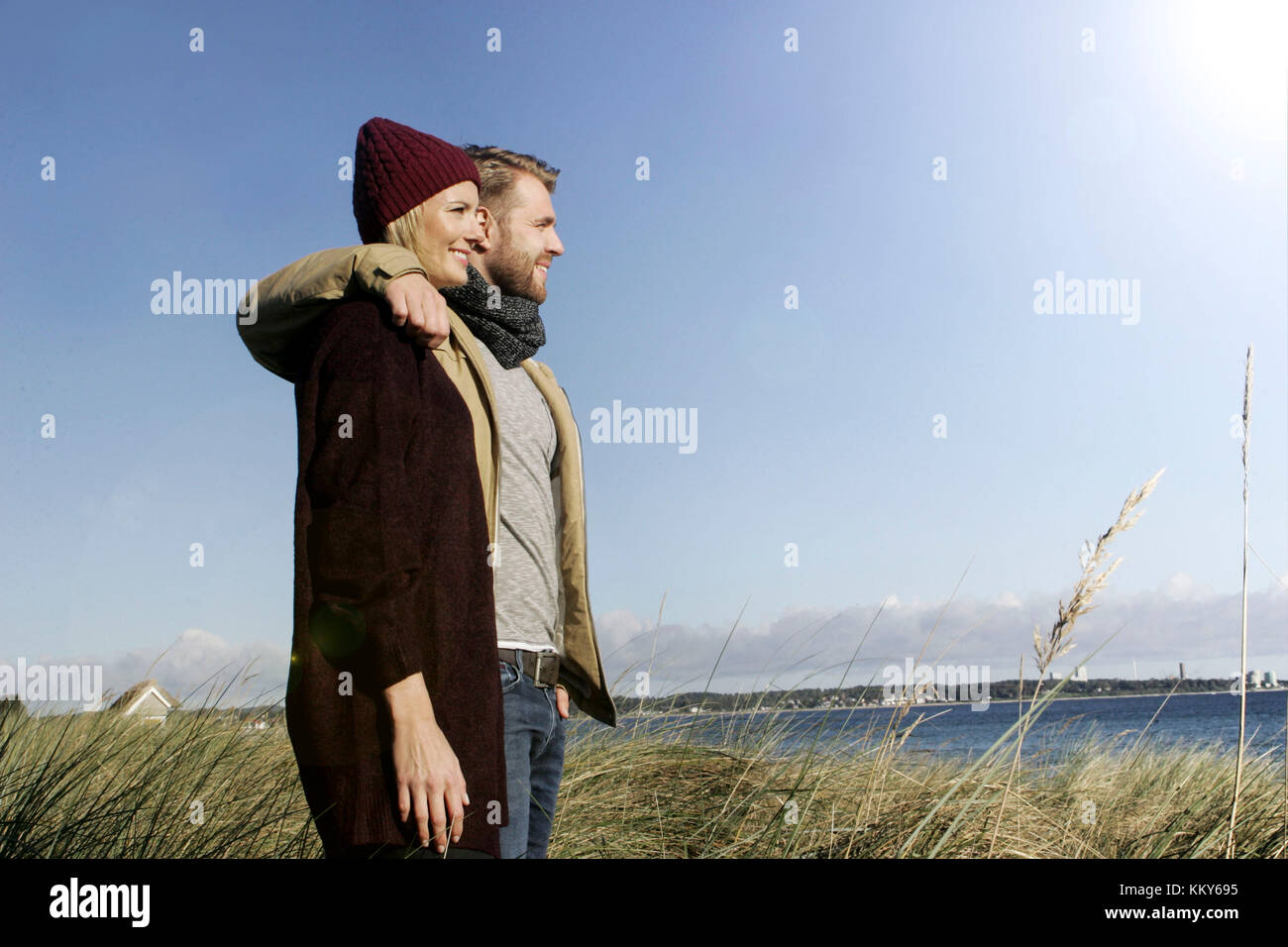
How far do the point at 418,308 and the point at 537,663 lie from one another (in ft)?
2.49

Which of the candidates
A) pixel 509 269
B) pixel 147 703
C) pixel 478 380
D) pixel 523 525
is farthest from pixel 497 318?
pixel 147 703

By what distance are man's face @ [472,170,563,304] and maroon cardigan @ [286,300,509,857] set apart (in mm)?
569

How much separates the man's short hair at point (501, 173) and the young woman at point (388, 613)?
2.17ft

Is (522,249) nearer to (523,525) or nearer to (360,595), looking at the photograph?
(523,525)

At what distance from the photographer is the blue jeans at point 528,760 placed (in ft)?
5.52

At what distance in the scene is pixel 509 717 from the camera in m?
1.72

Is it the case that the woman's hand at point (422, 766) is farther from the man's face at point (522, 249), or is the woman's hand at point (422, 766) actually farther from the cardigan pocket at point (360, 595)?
the man's face at point (522, 249)

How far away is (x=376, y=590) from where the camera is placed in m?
1.43

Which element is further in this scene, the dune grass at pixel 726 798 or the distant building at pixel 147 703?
the distant building at pixel 147 703

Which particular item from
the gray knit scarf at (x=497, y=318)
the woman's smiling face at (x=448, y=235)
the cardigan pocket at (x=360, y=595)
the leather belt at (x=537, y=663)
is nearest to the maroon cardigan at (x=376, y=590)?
the cardigan pocket at (x=360, y=595)

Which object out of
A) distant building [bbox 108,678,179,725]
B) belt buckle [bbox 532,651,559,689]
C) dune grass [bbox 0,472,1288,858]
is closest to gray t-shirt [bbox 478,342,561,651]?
belt buckle [bbox 532,651,559,689]

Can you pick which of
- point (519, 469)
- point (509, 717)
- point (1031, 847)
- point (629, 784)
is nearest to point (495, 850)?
point (509, 717)

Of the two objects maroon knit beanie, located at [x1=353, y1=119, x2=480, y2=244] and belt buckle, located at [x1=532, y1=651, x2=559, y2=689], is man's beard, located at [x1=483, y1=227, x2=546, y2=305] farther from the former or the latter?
belt buckle, located at [x1=532, y1=651, x2=559, y2=689]
